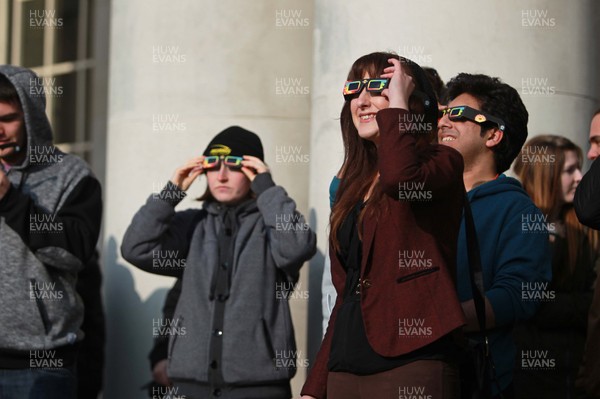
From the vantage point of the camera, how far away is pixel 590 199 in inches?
184

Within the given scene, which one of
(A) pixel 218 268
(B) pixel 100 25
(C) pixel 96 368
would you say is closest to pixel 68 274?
(A) pixel 218 268

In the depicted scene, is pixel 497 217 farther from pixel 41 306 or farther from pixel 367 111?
pixel 41 306

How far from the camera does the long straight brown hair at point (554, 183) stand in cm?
641

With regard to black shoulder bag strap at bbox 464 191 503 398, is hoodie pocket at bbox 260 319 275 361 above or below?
below

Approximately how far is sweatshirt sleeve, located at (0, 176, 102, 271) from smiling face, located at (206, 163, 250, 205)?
0.75 meters

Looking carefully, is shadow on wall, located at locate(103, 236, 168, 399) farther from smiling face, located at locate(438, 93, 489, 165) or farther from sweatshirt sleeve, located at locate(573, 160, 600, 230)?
sweatshirt sleeve, located at locate(573, 160, 600, 230)

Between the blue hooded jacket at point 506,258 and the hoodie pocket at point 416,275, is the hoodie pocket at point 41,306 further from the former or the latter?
A: the hoodie pocket at point 416,275

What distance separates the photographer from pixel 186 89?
7926 millimetres

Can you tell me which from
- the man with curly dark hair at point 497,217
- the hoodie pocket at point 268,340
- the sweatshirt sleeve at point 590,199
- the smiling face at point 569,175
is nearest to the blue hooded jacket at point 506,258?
the man with curly dark hair at point 497,217

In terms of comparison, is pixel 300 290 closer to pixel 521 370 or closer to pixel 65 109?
pixel 521 370

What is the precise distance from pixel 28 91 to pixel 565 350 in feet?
9.23

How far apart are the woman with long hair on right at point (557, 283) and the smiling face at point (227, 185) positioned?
1393mm

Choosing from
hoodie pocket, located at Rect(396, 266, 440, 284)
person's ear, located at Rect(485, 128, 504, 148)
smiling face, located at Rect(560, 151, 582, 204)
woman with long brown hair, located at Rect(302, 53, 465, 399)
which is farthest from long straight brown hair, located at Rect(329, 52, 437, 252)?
smiling face, located at Rect(560, 151, 582, 204)

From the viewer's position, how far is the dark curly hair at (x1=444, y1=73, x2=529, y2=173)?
17.4 feet
